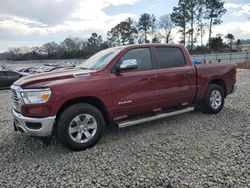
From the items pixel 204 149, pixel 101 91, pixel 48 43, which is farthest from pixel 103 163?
pixel 48 43

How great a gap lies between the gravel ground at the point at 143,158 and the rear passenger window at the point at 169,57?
136 centimetres

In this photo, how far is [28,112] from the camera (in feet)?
14.1

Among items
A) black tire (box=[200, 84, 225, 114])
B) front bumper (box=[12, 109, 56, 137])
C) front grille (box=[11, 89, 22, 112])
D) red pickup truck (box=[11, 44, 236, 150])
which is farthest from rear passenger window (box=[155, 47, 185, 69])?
front grille (box=[11, 89, 22, 112])

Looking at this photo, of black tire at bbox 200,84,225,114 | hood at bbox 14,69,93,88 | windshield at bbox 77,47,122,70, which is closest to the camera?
hood at bbox 14,69,93,88

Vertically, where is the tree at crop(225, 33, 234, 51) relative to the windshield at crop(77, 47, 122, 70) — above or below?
above

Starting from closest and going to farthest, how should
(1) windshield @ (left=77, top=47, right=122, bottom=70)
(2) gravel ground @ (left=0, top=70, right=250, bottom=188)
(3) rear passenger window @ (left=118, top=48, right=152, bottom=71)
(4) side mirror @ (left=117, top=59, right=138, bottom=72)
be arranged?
(2) gravel ground @ (left=0, top=70, right=250, bottom=188), (4) side mirror @ (left=117, top=59, right=138, bottom=72), (1) windshield @ (left=77, top=47, right=122, bottom=70), (3) rear passenger window @ (left=118, top=48, right=152, bottom=71)

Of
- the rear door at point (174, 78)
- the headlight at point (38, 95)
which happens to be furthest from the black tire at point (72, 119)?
the rear door at point (174, 78)

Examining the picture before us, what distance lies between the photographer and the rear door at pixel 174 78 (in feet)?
18.2

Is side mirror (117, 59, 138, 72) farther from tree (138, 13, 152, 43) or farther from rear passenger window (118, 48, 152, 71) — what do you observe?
tree (138, 13, 152, 43)

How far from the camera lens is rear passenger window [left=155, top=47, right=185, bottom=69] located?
5.64 meters

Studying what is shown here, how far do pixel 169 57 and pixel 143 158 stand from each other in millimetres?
2589

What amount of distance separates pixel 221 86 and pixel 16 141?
5.16m

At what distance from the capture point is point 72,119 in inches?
175

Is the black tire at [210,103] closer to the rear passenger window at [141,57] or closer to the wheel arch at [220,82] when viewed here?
the wheel arch at [220,82]
